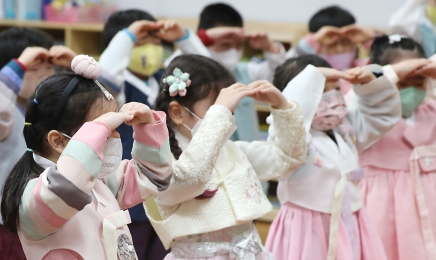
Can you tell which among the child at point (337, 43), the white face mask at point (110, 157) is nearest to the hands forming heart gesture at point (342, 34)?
the child at point (337, 43)

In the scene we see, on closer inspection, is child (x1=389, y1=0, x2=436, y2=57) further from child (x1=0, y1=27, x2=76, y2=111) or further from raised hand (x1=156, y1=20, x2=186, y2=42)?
child (x1=0, y1=27, x2=76, y2=111)

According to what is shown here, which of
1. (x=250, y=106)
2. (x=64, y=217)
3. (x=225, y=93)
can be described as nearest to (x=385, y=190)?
(x=225, y=93)

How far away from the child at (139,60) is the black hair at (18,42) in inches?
10.1

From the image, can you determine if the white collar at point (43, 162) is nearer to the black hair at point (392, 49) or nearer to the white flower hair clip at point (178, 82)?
the white flower hair clip at point (178, 82)

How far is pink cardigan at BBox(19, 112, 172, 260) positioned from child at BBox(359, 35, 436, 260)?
40.5 inches

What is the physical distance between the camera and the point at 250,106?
319 cm

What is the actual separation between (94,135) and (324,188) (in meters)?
0.90

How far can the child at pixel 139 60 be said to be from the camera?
2.35 m

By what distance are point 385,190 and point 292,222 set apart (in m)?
0.48

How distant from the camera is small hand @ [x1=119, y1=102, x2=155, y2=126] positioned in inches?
53.3

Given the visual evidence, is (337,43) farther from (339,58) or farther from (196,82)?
(196,82)

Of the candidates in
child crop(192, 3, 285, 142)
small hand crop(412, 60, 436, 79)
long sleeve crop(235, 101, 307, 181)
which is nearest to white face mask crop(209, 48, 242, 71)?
child crop(192, 3, 285, 142)

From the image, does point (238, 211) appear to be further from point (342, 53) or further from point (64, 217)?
point (342, 53)

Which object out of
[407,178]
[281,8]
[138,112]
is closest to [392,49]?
[407,178]
